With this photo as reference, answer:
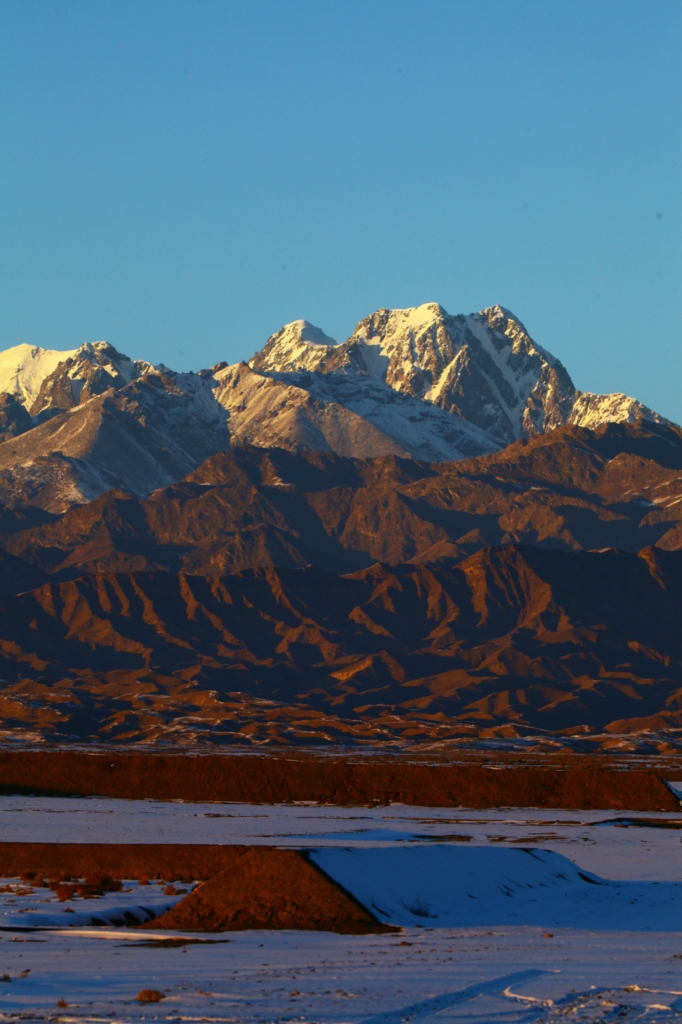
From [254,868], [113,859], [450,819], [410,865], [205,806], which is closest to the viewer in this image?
[254,868]

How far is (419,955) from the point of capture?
39750 millimetres

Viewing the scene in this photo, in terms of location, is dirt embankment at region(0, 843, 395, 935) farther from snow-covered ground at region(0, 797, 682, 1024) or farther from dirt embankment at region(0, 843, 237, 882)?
dirt embankment at region(0, 843, 237, 882)

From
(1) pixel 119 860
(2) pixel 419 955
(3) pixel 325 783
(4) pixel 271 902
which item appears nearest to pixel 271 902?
(4) pixel 271 902

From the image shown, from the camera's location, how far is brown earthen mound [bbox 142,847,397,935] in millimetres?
44812

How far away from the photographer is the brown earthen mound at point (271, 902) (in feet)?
147

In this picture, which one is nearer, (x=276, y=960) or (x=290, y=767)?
(x=276, y=960)

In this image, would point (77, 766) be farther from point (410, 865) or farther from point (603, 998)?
point (603, 998)

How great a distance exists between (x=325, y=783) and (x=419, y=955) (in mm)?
74418

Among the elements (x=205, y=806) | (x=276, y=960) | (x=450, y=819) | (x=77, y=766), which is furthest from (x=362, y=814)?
(x=276, y=960)

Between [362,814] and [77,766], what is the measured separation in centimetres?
3026

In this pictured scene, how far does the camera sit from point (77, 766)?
118m

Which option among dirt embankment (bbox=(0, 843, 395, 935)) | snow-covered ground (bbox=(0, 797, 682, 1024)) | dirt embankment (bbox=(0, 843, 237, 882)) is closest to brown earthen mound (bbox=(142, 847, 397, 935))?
dirt embankment (bbox=(0, 843, 395, 935))

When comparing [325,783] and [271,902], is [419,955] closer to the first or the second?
[271,902]

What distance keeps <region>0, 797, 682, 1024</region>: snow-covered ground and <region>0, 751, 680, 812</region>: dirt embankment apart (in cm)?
3796
